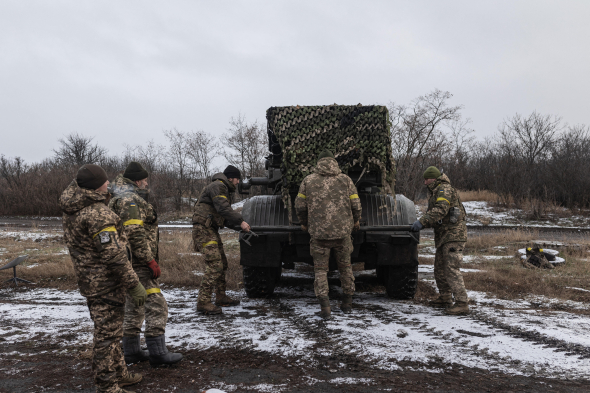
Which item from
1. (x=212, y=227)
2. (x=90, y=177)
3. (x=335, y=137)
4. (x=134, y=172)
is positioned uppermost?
(x=335, y=137)

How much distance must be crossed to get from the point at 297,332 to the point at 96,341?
6.63ft

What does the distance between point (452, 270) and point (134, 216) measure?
12.9 ft

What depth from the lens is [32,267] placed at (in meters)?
8.35

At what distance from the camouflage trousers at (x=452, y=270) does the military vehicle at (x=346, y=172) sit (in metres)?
0.37

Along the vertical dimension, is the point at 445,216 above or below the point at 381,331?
above

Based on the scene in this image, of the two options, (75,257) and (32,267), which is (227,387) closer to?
(75,257)

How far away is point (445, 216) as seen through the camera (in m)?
5.35

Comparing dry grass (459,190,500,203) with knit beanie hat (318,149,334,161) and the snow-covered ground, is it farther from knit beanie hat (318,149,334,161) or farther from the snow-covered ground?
knit beanie hat (318,149,334,161)

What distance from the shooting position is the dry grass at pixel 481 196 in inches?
852

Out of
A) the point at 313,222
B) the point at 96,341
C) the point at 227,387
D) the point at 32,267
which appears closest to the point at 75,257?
the point at 96,341

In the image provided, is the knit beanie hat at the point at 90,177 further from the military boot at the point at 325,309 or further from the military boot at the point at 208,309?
the military boot at the point at 325,309

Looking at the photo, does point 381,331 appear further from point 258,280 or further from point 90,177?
point 90,177

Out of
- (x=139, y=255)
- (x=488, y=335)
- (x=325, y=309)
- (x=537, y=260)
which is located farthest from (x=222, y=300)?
(x=537, y=260)

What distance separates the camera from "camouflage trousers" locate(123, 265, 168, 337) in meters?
3.55
